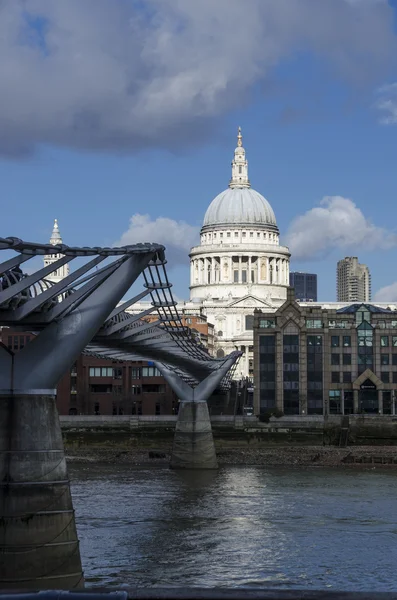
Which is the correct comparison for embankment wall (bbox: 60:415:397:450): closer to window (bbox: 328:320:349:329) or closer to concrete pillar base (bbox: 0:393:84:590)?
window (bbox: 328:320:349:329)

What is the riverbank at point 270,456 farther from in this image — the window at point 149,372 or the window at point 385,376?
the window at point 149,372

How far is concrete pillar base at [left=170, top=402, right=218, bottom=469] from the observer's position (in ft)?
269

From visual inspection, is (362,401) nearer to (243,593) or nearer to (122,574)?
(122,574)

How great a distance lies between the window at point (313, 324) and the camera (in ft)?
364

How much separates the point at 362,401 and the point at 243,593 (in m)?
99.6

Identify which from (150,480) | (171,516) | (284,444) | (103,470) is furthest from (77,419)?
(171,516)

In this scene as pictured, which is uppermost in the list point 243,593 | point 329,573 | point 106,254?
point 106,254

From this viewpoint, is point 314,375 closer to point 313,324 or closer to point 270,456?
point 313,324

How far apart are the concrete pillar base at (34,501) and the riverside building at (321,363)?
255 ft

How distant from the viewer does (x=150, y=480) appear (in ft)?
228

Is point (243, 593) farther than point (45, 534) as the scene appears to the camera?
No

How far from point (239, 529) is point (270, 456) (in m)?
42.4

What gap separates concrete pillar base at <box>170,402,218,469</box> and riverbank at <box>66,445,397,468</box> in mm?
2112

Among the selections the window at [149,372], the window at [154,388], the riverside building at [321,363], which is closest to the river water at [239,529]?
the riverside building at [321,363]
